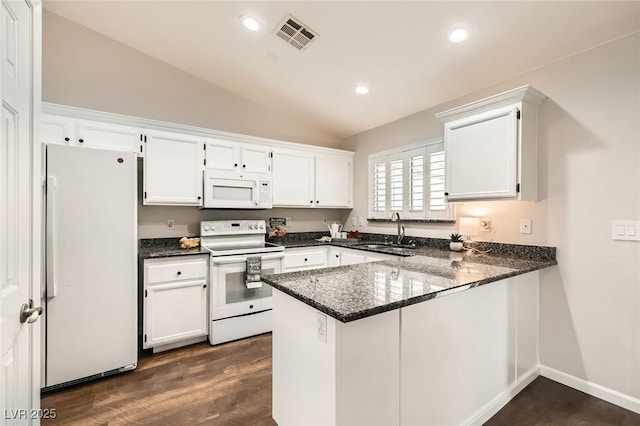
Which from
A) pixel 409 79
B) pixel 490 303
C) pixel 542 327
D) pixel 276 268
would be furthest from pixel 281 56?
pixel 542 327

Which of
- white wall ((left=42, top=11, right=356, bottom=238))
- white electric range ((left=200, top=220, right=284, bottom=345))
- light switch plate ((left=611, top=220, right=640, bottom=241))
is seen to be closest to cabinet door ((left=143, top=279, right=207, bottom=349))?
white electric range ((left=200, top=220, right=284, bottom=345))

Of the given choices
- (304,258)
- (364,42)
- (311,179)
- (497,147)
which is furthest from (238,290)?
(497,147)

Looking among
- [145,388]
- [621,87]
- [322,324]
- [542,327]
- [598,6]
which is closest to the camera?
[322,324]

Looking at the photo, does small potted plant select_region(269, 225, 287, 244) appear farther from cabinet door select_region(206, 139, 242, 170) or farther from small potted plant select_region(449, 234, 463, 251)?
small potted plant select_region(449, 234, 463, 251)

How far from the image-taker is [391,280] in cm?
163

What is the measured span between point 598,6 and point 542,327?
Answer: 2.29 m

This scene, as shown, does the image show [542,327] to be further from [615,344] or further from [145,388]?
[145,388]

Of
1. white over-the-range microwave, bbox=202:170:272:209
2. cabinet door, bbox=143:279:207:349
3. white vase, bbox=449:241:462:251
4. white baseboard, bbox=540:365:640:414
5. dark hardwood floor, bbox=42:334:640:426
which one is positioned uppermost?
white over-the-range microwave, bbox=202:170:272:209

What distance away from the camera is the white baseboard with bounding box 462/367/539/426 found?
1725 millimetres

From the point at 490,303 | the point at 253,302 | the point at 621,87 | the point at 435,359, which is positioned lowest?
the point at 253,302

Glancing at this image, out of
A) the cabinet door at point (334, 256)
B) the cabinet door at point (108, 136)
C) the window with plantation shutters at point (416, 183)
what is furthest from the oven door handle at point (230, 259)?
the window with plantation shutters at point (416, 183)

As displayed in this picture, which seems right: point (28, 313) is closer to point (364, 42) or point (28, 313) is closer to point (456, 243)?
point (364, 42)

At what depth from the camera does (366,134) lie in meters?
4.17

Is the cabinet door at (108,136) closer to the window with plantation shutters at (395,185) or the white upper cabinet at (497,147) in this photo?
the window with plantation shutters at (395,185)
